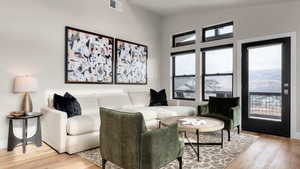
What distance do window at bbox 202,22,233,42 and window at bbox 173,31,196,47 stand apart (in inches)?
13.5

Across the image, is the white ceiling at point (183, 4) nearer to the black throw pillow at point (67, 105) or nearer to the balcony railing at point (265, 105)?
the balcony railing at point (265, 105)

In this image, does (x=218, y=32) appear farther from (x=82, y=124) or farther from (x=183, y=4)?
(x=82, y=124)

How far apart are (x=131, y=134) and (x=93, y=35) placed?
2.92 m

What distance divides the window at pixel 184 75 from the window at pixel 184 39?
279mm

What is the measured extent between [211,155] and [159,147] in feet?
3.97

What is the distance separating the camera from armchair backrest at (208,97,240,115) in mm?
3734

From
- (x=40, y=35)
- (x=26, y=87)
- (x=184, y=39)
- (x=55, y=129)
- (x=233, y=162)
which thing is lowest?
(x=233, y=162)

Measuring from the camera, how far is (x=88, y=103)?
139 inches

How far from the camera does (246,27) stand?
4.04 meters

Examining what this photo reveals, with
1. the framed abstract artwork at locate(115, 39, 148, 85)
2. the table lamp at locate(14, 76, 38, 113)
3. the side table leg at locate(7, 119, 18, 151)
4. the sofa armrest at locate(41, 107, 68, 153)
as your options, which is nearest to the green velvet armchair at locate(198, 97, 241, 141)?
the framed abstract artwork at locate(115, 39, 148, 85)

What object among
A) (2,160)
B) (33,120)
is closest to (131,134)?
(2,160)

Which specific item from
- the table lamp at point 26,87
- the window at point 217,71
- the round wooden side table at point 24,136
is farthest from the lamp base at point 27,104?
the window at point 217,71

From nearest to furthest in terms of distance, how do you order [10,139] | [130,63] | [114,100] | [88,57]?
1. [10,139]
2. [88,57]
3. [114,100]
4. [130,63]

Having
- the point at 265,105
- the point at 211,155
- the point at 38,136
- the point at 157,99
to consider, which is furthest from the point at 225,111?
the point at 38,136
